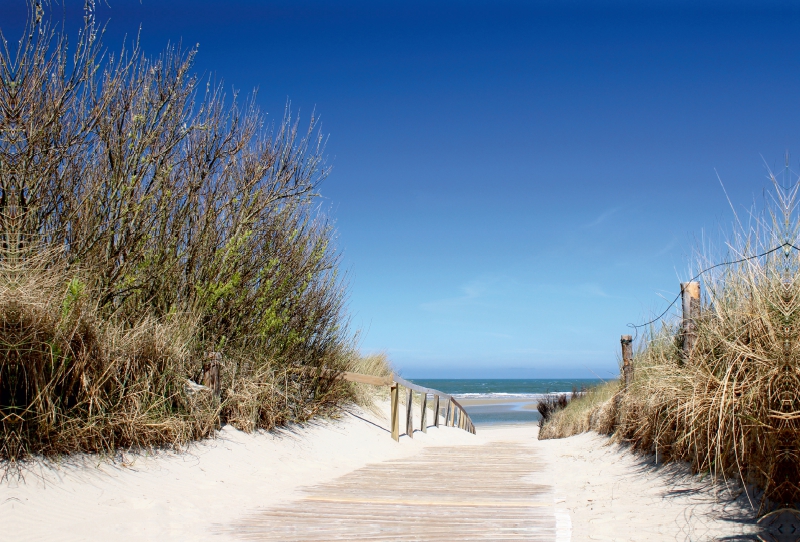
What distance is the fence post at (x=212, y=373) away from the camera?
7281 millimetres

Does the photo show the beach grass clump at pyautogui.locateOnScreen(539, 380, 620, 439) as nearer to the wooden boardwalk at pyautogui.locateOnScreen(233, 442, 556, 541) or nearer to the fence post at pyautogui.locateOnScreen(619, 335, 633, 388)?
the fence post at pyautogui.locateOnScreen(619, 335, 633, 388)

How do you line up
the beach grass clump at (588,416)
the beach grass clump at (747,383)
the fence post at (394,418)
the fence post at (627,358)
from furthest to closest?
the fence post at (394,418), the beach grass clump at (588,416), the fence post at (627,358), the beach grass clump at (747,383)

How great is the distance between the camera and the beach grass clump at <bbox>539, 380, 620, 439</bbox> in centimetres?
958

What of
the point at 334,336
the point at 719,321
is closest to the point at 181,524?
the point at 719,321

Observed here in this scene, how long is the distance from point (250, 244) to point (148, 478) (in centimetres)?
438

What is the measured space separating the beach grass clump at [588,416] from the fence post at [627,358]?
784 millimetres

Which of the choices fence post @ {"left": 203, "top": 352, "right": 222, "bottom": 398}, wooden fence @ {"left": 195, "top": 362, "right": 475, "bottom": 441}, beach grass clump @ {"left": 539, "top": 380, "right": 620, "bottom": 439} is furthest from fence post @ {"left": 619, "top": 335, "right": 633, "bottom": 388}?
fence post @ {"left": 203, "top": 352, "right": 222, "bottom": 398}

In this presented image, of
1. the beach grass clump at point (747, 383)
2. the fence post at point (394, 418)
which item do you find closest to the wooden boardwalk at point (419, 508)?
the beach grass clump at point (747, 383)

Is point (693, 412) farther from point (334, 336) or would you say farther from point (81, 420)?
point (334, 336)

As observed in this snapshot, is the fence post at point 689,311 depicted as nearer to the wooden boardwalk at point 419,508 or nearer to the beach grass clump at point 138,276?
the wooden boardwalk at point 419,508

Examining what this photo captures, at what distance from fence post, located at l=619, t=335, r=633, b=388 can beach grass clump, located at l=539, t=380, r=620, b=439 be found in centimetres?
78

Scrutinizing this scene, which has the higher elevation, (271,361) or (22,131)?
(22,131)

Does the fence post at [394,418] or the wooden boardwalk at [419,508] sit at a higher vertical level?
the fence post at [394,418]

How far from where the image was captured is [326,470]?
7.47m
